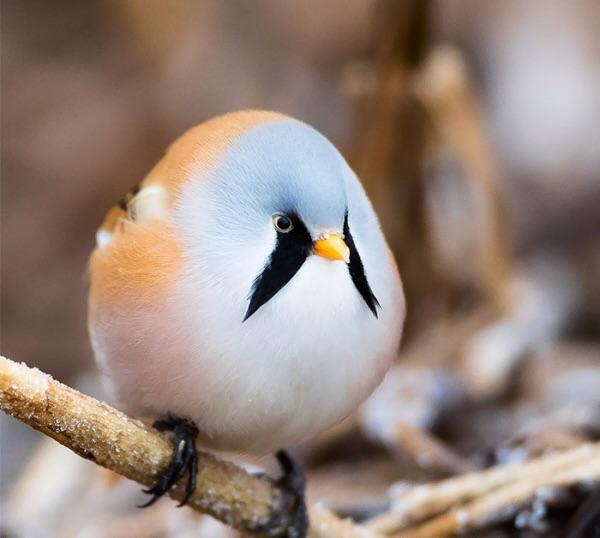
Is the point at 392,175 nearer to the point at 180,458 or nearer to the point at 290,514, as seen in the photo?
the point at 290,514

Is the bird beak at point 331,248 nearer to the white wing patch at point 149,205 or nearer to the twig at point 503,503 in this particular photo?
the white wing patch at point 149,205

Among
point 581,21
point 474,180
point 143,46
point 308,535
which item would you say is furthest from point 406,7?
point 308,535

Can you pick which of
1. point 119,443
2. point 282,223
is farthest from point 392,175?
point 119,443

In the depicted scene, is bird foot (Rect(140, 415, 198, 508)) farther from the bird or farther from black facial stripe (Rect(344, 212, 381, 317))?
black facial stripe (Rect(344, 212, 381, 317))

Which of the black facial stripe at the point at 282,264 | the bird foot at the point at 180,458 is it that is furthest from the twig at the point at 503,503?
the black facial stripe at the point at 282,264

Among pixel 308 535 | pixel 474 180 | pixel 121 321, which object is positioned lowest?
pixel 308 535

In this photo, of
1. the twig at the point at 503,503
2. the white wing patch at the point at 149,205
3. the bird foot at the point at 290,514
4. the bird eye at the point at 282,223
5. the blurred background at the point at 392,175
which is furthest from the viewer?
the blurred background at the point at 392,175

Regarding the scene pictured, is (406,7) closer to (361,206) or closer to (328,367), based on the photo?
(361,206)
